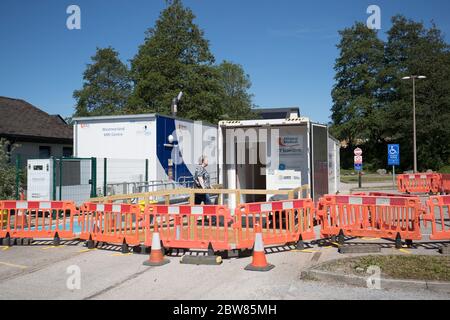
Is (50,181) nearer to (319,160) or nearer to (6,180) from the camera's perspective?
(6,180)

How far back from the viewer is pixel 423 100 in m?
48.1

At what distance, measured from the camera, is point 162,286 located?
6547mm

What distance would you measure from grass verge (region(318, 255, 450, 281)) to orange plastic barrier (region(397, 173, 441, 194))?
17.8 m

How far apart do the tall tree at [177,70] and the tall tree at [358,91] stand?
26.3 meters

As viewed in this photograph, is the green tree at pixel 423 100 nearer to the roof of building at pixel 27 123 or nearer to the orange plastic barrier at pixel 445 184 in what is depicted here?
the orange plastic barrier at pixel 445 184

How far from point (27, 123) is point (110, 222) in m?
18.4

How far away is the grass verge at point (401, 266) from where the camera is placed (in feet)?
21.5

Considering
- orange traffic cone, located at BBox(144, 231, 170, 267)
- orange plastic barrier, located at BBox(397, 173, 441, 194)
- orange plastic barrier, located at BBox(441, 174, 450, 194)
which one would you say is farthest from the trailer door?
orange plastic barrier, located at BBox(397, 173, 441, 194)

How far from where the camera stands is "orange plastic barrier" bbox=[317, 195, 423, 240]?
9.12 metres

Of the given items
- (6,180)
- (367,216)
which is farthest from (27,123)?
(367,216)

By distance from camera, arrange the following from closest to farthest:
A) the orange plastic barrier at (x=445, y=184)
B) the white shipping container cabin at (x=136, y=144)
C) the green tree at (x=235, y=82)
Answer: the white shipping container cabin at (x=136, y=144) → the orange plastic barrier at (x=445, y=184) → the green tree at (x=235, y=82)

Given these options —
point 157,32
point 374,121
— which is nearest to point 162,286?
point 157,32

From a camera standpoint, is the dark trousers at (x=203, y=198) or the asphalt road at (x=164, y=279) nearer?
the asphalt road at (x=164, y=279)
